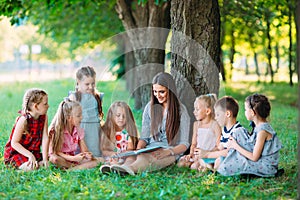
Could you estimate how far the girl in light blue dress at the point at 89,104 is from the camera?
268 inches

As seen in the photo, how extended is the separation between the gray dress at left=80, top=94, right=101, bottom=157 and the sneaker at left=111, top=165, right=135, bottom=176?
101cm

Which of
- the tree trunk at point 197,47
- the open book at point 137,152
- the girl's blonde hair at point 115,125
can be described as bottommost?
the open book at point 137,152

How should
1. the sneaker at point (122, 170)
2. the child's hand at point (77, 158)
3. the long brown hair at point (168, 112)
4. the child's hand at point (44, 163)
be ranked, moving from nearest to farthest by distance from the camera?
the sneaker at point (122, 170), the child's hand at point (44, 163), the child's hand at point (77, 158), the long brown hair at point (168, 112)

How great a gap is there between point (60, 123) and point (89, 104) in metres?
0.57

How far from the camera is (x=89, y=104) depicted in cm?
694

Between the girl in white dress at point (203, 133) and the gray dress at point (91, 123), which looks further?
the gray dress at point (91, 123)

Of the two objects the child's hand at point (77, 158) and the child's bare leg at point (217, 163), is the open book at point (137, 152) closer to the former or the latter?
the child's hand at point (77, 158)

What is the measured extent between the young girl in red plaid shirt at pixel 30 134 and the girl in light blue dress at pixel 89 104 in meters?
0.57

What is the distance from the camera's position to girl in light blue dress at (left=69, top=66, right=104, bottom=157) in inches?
268

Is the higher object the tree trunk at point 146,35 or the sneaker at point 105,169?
the tree trunk at point 146,35

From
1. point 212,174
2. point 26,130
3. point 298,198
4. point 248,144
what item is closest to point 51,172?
point 26,130

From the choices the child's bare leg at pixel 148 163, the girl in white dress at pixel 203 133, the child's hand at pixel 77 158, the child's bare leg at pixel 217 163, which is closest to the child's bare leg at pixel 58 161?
the child's hand at pixel 77 158

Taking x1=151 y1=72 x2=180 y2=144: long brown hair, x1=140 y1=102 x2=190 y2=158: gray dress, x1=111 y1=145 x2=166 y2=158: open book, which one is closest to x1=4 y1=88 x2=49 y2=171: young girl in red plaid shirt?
x1=111 y1=145 x2=166 y2=158: open book

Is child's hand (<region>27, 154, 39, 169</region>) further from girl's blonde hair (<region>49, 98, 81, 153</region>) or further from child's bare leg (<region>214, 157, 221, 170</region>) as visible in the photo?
child's bare leg (<region>214, 157, 221, 170</region>)
